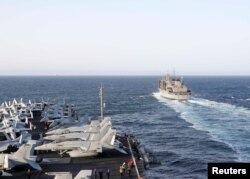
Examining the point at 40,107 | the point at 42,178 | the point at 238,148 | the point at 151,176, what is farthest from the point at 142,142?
the point at 40,107

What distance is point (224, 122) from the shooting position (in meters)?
98.2

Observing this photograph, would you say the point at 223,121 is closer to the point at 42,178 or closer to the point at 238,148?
the point at 238,148

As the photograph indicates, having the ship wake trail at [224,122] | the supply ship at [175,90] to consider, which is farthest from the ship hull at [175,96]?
the ship wake trail at [224,122]

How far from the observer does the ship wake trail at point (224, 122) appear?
2880 inches

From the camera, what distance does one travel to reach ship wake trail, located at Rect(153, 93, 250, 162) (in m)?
73.2

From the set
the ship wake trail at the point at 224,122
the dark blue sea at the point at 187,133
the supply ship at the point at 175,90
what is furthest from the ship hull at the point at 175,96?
the dark blue sea at the point at 187,133

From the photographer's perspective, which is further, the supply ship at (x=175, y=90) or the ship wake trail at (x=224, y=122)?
the supply ship at (x=175, y=90)

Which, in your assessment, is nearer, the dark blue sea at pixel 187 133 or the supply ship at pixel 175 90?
the dark blue sea at pixel 187 133

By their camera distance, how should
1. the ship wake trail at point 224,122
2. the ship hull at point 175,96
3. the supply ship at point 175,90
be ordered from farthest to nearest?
1. the supply ship at point 175,90
2. the ship hull at point 175,96
3. the ship wake trail at point 224,122

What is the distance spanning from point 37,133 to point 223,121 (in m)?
45.4

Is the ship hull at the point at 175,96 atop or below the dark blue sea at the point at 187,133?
atop

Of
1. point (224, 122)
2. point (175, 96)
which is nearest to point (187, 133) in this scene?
point (224, 122)

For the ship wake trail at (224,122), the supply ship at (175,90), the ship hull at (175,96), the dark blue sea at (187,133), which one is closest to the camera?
the dark blue sea at (187,133)

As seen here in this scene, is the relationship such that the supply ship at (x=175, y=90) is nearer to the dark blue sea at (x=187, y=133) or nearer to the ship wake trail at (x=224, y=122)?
the ship wake trail at (x=224, y=122)
